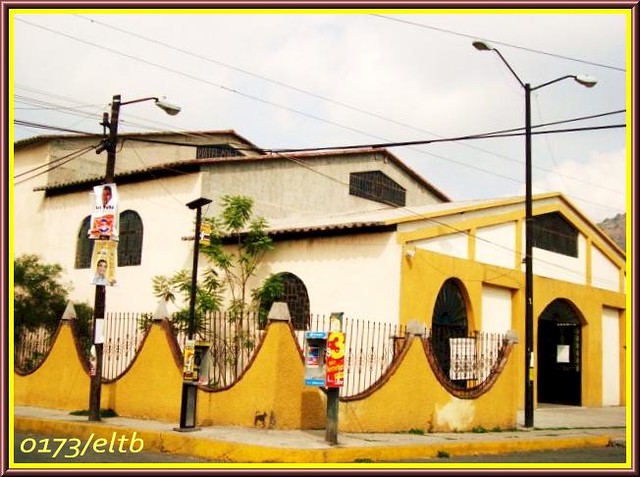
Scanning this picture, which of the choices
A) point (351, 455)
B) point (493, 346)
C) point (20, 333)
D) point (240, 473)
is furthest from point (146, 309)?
point (240, 473)

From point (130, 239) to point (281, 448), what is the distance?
14.3 m

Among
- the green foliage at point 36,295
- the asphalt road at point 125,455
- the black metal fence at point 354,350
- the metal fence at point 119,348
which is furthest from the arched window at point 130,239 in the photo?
the asphalt road at point 125,455

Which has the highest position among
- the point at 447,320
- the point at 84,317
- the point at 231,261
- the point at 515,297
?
the point at 231,261

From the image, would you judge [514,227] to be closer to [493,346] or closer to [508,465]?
[493,346]

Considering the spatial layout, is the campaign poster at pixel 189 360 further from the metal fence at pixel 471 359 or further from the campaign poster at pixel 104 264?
the metal fence at pixel 471 359

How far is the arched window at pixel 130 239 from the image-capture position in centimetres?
2481

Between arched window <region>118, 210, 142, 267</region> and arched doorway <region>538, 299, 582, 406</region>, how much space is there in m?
12.4

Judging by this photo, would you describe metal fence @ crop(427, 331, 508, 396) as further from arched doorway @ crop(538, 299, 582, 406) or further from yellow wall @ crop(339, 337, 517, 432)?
arched doorway @ crop(538, 299, 582, 406)

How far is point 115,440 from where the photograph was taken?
14.3m

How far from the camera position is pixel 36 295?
2428 cm

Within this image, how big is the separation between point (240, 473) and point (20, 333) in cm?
1471

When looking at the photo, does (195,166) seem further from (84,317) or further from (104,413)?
(104,413)

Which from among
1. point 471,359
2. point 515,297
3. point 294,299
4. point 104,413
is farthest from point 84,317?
point 515,297

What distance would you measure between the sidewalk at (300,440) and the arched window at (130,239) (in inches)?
272
